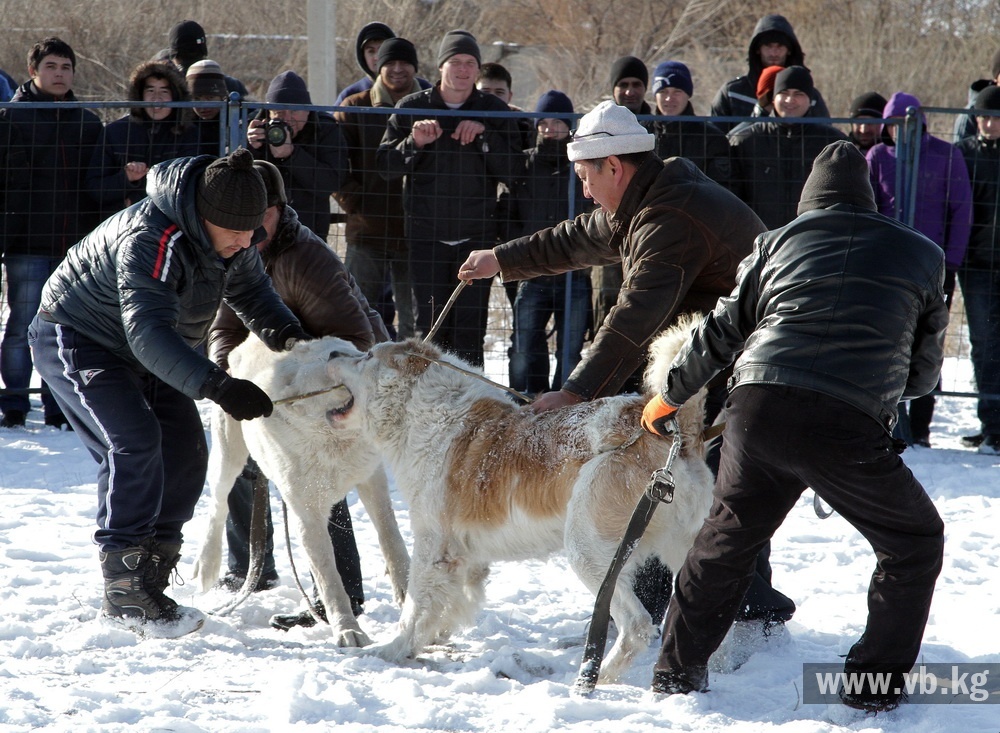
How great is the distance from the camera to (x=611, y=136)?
12.0ft

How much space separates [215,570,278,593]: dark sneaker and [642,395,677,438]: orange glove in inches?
85.0

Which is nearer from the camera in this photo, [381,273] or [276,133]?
[276,133]

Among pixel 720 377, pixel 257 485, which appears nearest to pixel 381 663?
pixel 257 485

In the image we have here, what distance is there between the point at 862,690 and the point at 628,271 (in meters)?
1.67

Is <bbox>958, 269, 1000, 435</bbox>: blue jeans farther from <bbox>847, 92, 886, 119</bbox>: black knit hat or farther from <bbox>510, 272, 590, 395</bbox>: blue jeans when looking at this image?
<bbox>510, 272, 590, 395</bbox>: blue jeans

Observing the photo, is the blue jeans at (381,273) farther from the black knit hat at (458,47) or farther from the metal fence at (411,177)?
the black knit hat at (458,47)

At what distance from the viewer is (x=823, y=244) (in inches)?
115

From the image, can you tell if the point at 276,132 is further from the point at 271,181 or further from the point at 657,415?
the point at 657,415

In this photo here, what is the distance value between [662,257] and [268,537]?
90.6 inches

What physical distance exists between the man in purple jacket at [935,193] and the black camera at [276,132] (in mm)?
4095

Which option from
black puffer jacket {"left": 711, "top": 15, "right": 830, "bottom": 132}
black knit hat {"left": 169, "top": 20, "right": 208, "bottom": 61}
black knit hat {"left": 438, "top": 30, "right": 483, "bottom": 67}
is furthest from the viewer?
black knit hat {"left": 169, "top": 20, "right": 208, "bottom": 61}

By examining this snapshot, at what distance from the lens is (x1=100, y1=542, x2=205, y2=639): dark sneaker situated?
12.6ft

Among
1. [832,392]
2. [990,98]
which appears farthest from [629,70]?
[832,392]

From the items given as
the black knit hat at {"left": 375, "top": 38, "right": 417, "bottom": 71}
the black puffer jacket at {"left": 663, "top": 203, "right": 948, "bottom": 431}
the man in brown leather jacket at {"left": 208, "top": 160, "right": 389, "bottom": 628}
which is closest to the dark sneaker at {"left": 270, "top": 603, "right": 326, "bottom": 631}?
the man in brown leather jacket at {"left": 208, "top": 160, "right": 389, "bottom": 628}
